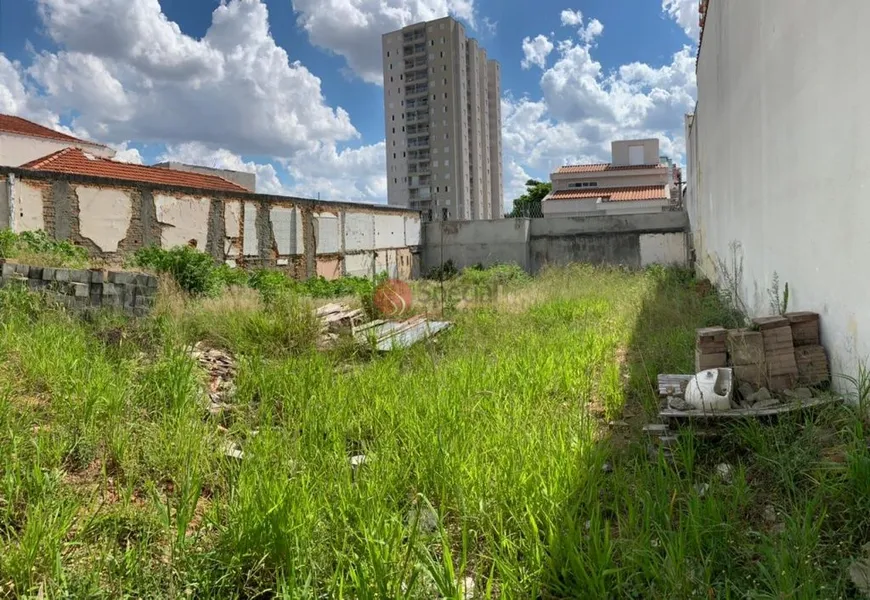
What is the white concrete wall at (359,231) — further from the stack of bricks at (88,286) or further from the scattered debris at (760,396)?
the scattered debris at (760,396)

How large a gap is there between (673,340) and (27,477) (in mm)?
5145

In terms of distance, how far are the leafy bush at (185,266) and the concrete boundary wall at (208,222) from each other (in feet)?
3.13

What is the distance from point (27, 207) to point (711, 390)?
10.0m

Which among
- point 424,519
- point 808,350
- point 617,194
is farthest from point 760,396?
point 617,194

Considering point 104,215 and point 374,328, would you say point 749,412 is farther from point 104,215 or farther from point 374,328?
point 104,215

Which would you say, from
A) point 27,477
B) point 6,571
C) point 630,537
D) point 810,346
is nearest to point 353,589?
point 630,537

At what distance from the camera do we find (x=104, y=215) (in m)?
Answer: 9.98

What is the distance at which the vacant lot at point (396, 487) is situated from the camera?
2047 mm

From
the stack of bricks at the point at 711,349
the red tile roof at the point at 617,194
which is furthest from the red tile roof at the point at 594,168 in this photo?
the stack of bricks at the point at 711,349

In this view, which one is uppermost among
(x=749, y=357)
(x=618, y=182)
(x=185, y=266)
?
(x=618, y=182)

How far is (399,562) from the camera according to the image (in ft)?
6.99

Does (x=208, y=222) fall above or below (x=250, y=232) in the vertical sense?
above

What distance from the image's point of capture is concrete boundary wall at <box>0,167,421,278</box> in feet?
30.1

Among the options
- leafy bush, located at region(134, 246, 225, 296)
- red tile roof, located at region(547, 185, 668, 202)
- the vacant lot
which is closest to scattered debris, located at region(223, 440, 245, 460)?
the vacant lot
